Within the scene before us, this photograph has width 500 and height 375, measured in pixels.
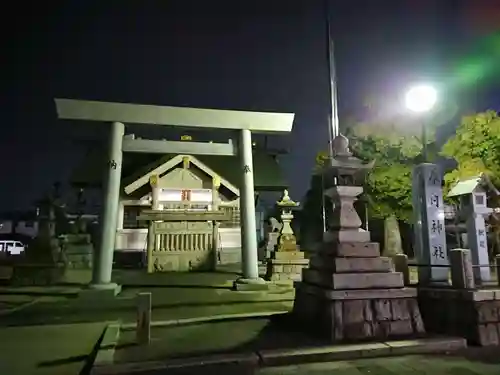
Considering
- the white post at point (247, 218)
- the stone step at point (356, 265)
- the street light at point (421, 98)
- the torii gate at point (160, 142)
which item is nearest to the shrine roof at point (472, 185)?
the street light at point (421, 98)

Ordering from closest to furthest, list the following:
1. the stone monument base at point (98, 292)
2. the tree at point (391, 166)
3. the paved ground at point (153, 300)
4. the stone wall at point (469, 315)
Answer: the stone wall at point (469, 315)
the paved ground at point (153, 300)
the stone monument base at point (98, 292)
the tree at point (391, 166)

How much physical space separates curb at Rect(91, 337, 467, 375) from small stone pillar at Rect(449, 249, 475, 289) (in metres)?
0.95

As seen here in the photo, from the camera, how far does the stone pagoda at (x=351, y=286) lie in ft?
20.5

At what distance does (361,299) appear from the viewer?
6.34 meters

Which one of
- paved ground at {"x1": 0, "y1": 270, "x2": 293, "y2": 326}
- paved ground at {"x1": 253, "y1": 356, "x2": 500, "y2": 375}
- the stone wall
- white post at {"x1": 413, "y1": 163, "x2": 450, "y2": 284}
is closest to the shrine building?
paved ground at {"x1": 0, "y1": 270, "x2": 293, "y2": 326}

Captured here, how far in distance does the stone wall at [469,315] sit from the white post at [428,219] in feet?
2.85

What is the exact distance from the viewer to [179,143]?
38.2 ft

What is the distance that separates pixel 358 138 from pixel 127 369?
741 inches

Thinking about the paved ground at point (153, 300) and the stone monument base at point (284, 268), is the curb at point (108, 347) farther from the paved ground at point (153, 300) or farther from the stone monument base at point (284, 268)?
the stone monument base at point (284, 268)

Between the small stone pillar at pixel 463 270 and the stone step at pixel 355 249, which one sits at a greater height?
the stone step at pixel 355 249

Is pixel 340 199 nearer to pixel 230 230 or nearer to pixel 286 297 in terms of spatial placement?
pixel 286 297

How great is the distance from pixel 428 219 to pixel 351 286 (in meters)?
2.76

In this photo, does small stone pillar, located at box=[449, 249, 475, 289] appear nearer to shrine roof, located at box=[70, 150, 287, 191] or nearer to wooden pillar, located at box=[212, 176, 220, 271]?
wooden pillar, located at box=[212, 176, 220, 271]

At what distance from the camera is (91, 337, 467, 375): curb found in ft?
15.8
